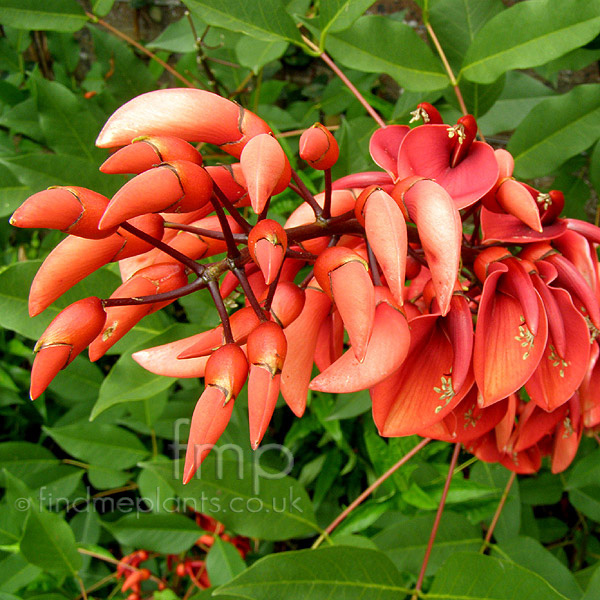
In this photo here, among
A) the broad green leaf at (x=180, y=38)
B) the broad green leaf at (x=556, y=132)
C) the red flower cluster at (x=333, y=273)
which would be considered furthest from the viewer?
the broad green leaf at (x=180, y=38)

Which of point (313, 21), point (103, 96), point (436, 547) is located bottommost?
point (436, 547)

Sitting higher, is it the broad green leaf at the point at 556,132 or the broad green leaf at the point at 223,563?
the broad green leaf at the point at 556,132

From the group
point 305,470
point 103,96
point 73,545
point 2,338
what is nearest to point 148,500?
point 73,545

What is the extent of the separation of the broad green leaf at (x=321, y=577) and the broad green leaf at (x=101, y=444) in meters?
0.47

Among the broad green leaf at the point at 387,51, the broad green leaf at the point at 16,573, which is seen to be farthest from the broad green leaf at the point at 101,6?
the broad green leaf at the point at 16,573

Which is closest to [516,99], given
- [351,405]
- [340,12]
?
[340,12]

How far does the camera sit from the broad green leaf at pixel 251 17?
0.68 metres

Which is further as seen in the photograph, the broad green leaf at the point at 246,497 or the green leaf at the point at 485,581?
the broad green leaf at the point at 246,497

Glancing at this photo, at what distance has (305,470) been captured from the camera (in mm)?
1071

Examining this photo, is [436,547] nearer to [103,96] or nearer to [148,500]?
[148,500]

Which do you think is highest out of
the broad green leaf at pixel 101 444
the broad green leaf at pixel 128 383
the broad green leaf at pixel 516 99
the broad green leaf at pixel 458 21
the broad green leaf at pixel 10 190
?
the broad green leaf at pixel 458 21

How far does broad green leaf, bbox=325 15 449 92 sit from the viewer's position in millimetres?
723

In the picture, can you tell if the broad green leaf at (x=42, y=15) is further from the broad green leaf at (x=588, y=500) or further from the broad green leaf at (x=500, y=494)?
the broad green leaf at (x=588, y=500)

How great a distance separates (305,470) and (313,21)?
2.42ft
